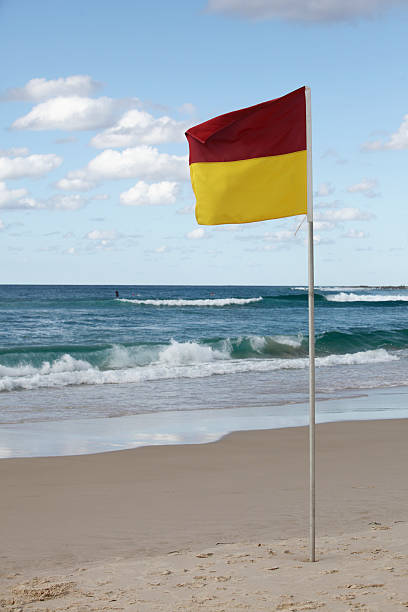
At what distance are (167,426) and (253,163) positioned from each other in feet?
24.4

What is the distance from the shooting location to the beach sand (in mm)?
4625

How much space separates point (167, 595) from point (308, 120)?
11.3ft

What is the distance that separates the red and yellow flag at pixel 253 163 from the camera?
17.3 feet

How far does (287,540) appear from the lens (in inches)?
232

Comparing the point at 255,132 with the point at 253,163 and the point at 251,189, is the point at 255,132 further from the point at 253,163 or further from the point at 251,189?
the point at 251,189

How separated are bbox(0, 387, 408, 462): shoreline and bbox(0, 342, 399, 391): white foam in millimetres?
5564

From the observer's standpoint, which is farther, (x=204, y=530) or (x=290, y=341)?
(x=290, y=341)

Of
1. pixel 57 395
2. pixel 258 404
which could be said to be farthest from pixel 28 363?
pixel 258 404

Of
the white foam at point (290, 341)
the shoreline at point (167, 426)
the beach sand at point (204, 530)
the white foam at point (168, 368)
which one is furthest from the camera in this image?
the white foam at point (290, 341)

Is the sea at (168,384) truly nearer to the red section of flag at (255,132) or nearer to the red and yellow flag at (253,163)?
the red and yellow flag at (253,163)

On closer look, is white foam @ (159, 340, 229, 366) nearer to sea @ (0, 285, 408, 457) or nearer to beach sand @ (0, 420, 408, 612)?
sea @ (0, 285, 408, 457)

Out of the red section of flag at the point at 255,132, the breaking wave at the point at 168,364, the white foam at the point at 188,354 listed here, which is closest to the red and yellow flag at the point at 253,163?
the red section of flag at the point at 255,132

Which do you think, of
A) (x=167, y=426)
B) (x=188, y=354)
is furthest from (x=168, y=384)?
(x=188, y=354)

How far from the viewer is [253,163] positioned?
5375 mm
